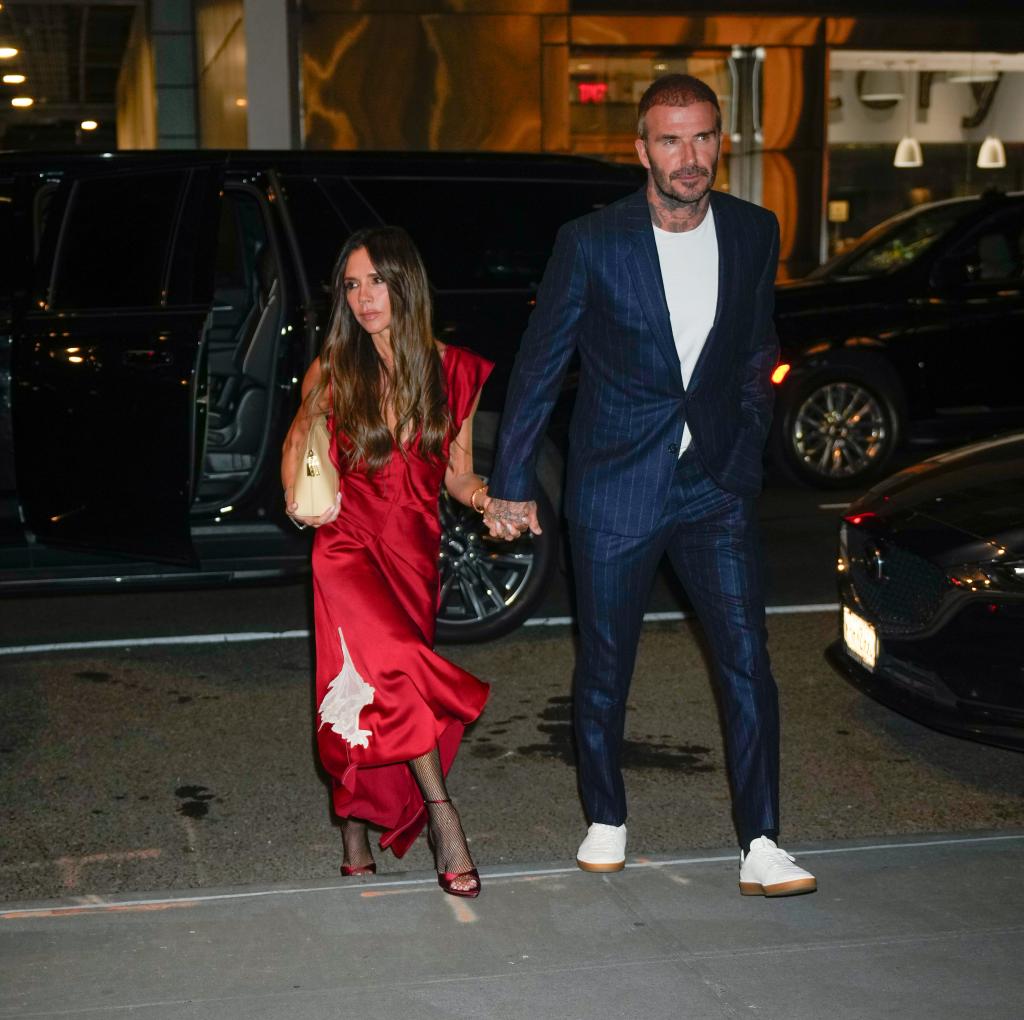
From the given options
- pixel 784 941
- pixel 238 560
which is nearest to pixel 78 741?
pixel 238 560

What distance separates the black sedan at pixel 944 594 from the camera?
185 inches

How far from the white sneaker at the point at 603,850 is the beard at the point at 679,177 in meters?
1.61

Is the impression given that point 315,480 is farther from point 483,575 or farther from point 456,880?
point 483,575

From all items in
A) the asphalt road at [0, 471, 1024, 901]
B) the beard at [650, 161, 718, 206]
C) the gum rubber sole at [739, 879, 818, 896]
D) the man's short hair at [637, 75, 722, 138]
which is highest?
Answer: the man's short hair at [637, 75, 722, 138]

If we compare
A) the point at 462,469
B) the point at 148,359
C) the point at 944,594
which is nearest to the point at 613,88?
the point at 148,359

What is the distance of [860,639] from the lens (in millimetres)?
5336

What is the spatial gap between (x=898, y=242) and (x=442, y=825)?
7.90 m

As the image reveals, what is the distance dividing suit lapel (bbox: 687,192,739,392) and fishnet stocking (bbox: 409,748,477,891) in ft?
3.86

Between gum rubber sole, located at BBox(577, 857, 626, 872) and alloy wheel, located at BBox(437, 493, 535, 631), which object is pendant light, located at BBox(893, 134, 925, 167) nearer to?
alloy wheel, located at BBox(437, 493, 535, 631)

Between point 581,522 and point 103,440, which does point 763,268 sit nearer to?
point 581,522

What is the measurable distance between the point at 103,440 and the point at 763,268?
2960mm

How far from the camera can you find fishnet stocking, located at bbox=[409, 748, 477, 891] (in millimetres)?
4223

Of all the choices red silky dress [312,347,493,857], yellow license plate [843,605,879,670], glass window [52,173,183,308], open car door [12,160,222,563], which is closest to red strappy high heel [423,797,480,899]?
red silky dress [312,347,493,857]

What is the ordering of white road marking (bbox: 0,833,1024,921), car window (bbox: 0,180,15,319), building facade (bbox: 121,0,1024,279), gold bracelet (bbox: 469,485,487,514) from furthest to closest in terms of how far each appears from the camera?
building facade (bbox: 121,0,1024,279) < car window (bbox: 0,180,15,319) < gold bracelet (bbox: 469,485,487,514) < white road marking (bbox: 0,833,1024,921)
